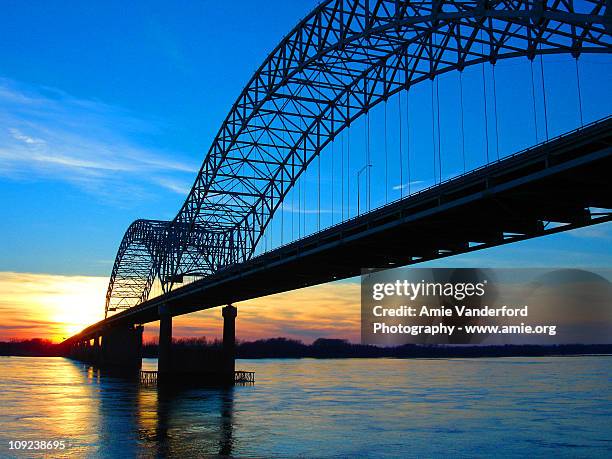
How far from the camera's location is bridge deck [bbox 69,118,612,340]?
29.0m

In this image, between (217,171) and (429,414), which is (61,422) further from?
(217,171)

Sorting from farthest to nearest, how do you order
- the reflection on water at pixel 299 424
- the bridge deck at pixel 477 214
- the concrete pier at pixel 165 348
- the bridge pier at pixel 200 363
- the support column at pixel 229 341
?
the support column at pixel 229 341, the concrete pier at pixel 165 348, the bridge pier at pixel 200 363, the reflection on water at pixel 299 424, the bridge deck at pixel 477 214

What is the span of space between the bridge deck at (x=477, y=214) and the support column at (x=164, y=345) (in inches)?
1092

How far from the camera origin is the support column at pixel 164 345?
8625cm

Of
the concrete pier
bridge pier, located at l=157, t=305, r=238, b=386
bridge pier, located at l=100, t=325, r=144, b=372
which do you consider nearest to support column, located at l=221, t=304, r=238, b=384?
bridge pier, located at l=157, t=305, r=238, b=386

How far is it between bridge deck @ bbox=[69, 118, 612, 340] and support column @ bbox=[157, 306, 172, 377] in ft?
91.0

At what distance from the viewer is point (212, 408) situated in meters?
49.9

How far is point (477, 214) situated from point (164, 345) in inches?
2408

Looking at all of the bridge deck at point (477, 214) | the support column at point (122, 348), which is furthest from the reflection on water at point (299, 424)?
the support column at point (122, 348)

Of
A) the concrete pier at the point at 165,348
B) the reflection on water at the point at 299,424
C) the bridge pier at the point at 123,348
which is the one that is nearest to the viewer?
the reflection on water at the point at 299,424

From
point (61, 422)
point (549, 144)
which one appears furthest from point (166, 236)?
point (549, 144)

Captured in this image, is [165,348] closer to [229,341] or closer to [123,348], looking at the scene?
[229,341]

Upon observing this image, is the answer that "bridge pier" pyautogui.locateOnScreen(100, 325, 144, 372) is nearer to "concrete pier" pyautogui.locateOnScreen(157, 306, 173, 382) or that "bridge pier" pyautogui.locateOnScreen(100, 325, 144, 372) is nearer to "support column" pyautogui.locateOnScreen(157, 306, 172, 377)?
"support column" pyautogui.locateOnScreen(157, 306, 172, 377)

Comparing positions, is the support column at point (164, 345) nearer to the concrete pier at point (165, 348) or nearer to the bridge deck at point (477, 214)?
the concrete pier at point (165, 348)
